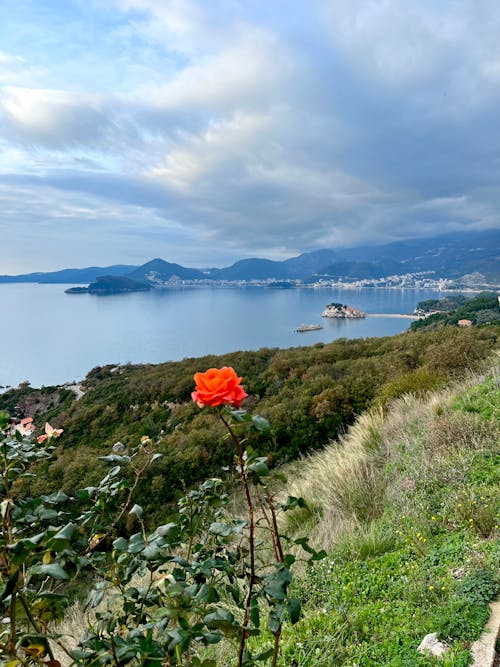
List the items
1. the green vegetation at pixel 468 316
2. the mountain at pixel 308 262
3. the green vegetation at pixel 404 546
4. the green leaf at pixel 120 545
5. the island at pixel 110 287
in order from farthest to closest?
the mountain at pixel 308 262 < the island at pixel 110 287 < the green vegetation at pixel 468 316 < the green vegetation at pixel 404 546 < the green leaf at pixel 120 545

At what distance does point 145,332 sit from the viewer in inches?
1886

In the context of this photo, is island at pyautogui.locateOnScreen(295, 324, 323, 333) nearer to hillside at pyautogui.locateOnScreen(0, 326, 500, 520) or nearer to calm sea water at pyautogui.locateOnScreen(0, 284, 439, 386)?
calm sea water at pyautogui.locateOnScreen(0, 284, 439, 386)

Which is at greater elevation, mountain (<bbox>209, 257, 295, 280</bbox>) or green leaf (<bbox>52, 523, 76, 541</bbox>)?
mountain (<bbox>209, 257, 295, 280</bbox>)

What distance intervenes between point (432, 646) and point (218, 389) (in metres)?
1.59

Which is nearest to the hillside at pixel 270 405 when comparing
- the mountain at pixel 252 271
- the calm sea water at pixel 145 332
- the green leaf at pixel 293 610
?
the green leaf at pixel 293 610

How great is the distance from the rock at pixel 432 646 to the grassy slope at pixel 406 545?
0.04 metres

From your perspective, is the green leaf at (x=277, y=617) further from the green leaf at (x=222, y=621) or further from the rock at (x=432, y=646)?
the rock at (x=432, y=646)

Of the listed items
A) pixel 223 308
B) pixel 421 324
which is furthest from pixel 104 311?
pixel 421 324

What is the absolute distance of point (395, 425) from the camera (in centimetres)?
466

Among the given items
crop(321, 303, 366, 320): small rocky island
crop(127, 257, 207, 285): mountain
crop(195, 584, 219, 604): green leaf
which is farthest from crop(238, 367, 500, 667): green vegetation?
crop(127, 257, 207, 285): mountain

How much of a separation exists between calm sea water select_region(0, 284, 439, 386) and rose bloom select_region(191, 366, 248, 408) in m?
31.7

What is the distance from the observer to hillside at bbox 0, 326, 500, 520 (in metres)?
6.62

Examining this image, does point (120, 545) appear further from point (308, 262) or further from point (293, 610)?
point (308, 262)

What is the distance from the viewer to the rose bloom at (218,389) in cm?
92
